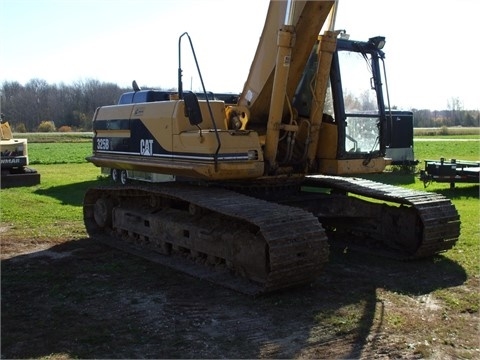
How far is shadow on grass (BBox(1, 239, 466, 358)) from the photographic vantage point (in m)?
4.82

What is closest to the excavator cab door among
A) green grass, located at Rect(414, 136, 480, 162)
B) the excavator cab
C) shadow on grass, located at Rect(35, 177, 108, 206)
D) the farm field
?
the excavator cab

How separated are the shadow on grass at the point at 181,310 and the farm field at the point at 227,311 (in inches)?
0.4

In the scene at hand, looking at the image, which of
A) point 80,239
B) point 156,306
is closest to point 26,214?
point 80,239

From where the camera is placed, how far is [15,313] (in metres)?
5.74

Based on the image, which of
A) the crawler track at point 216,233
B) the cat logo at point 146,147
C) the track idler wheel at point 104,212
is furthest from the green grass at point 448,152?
the cat logo at point 146,147

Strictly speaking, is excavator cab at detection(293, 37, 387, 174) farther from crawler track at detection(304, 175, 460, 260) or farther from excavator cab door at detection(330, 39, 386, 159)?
crawler track at detection(304, 175, 460, 260)

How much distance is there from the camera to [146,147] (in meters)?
8.23

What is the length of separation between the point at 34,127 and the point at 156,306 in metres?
78.1

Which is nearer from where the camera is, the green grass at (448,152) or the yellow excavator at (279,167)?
the yellow excavator at (279,167)

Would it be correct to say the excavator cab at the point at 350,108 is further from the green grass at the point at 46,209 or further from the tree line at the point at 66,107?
the tree line at the point at 66,107

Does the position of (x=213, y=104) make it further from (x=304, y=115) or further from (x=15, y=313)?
(x=15, y=313)

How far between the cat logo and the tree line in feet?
228

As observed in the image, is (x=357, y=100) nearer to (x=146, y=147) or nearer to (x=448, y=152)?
(x=146, y=147)

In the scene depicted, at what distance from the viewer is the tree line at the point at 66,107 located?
77500 mm
